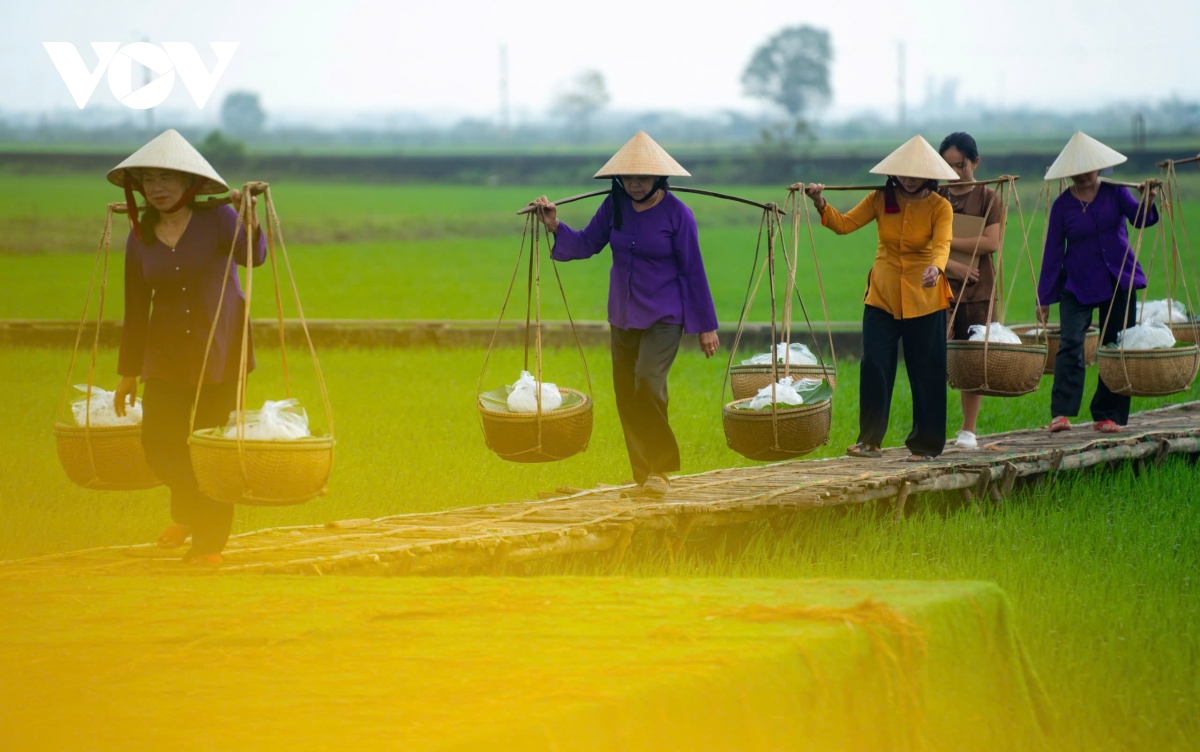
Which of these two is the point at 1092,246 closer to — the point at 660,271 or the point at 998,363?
the point at 998,363

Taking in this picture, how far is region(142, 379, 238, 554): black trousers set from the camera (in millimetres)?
4250

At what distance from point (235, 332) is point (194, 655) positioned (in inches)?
69.4

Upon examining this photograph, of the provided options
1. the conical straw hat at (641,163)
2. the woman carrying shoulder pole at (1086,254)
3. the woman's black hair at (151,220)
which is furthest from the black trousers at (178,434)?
the woman carrying shoulder pole at (1086,254)

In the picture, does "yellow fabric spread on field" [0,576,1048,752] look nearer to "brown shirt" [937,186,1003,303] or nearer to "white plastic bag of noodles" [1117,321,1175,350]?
"brown shirt" [937,186,1003,303]

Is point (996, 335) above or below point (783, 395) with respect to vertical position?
above

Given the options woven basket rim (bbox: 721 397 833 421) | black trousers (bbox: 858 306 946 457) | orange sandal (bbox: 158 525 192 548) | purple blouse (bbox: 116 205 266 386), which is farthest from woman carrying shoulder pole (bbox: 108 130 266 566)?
black trousers (bbox: 858 306 946 457)

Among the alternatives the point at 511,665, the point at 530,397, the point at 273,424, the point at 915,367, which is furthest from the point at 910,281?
the point at 511,665

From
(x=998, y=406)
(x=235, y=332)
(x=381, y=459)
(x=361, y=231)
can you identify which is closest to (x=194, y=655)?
(x=235, y=332)

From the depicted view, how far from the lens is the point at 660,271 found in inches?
205

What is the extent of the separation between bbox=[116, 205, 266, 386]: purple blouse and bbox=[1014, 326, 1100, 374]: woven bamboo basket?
4321mm

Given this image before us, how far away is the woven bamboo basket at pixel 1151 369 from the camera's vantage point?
21.1 ft

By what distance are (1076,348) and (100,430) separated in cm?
468

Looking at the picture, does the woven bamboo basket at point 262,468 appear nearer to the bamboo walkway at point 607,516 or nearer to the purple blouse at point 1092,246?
the bamboo walkway at point 607,516

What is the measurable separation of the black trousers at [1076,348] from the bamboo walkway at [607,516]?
0.86 feet
